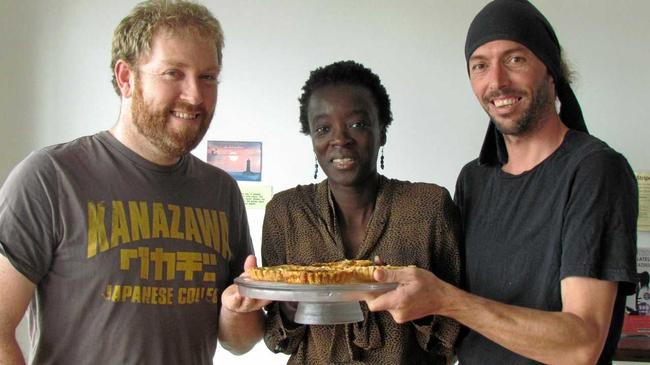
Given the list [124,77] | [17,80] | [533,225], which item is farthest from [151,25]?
[17,80]

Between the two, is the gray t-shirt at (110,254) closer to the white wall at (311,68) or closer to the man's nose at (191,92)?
the man's nose at (191,92)

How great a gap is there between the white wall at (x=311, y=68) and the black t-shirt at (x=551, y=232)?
124 centimetres

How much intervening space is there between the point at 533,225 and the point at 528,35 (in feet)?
1.39

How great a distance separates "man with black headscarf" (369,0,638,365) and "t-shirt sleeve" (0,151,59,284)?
26.7 inches

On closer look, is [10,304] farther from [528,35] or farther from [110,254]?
[528,35]

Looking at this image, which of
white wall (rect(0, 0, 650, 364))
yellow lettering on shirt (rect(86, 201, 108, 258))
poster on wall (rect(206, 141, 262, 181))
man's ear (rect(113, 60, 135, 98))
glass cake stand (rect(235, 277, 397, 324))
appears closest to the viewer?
glass cake stand (rect(235, 277, 397, 324))

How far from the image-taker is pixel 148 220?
4.51 ft

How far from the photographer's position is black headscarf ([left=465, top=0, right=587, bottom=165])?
1363mm

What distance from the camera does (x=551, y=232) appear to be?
131 centimetres

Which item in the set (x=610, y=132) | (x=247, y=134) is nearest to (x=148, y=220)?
(x=247, y=134)

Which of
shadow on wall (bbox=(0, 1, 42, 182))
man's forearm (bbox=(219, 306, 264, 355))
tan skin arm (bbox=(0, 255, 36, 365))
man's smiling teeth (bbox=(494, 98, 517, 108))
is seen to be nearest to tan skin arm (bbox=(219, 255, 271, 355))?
man's forearm (bbox=(219, 306, 264, 355))

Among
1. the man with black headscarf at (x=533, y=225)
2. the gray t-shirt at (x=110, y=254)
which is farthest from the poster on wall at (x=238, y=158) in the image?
the man with black headscarf at (x=533, y=225)

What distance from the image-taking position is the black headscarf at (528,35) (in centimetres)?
136

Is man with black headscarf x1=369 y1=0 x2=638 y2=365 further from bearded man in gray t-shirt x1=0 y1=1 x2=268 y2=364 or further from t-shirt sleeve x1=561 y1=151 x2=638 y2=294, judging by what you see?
bearded man in gray t-shirt x1=0 y1=1 x2=268 y2=364
